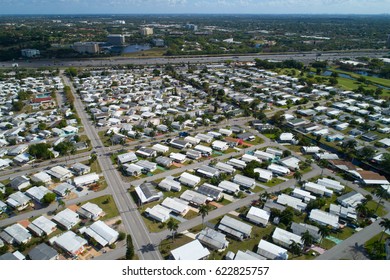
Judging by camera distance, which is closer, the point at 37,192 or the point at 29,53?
the point at 37,192

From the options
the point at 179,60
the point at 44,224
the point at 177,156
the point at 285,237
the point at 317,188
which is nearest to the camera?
the point at 285,237

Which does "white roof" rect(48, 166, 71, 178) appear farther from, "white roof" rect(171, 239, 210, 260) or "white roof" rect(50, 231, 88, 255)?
"white roof" rect(171, 239, 210, 260)

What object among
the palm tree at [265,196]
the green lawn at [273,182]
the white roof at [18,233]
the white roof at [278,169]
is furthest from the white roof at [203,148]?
the white roof at [18,233]

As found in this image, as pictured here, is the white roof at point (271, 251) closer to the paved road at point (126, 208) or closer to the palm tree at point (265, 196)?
the palm tree at point (265, 196)

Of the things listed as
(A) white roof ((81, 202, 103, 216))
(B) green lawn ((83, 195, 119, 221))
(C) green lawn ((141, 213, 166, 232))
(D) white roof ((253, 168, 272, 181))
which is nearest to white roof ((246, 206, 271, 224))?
(D) white roof ((253, 168, 272, 181))

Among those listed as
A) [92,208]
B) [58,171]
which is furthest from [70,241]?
[58,171]

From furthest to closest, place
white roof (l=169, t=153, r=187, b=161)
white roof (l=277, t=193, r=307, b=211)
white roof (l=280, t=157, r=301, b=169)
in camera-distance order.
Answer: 1. white roof (l=169, t=153, r=187, b=161)
2. white roof (l=280, t=157, r=301, b=169)
3. white roof (l=277, t=193, r=307, b=211)

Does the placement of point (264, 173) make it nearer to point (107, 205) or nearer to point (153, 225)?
point (153, 225)
